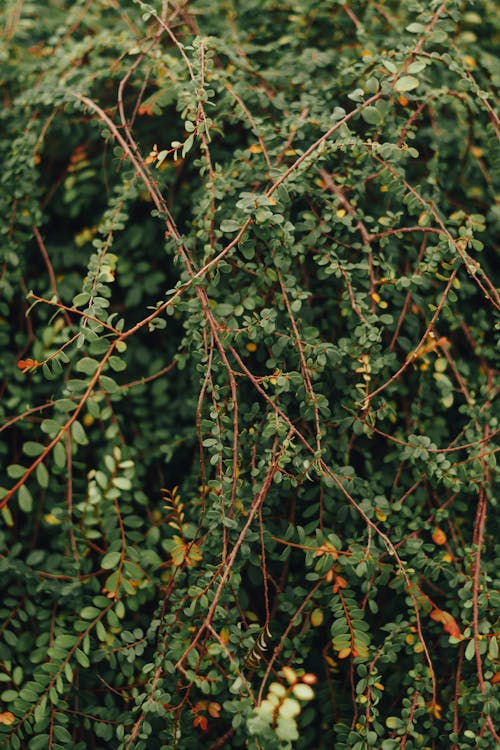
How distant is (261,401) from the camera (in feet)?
4.82

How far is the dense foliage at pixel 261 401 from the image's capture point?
1261 mm

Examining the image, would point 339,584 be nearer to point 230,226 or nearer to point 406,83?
point 230,226

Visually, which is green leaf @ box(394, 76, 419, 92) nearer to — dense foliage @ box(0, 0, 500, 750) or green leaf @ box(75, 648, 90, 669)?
dense foliage @ box(0, 0, 500, 750)

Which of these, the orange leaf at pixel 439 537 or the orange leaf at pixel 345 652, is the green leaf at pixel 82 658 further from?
the orange leaf at pixel 439 537

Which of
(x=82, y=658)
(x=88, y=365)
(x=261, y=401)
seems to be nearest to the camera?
(x=88, y=365)

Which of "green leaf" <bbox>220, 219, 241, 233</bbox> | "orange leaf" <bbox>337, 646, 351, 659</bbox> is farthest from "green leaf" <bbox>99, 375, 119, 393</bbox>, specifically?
"orange leaf" <bbox>337, 646, 351, 659</bbox>

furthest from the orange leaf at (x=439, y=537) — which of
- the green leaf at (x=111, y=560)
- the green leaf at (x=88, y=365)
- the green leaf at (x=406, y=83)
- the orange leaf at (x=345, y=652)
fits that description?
the green leaf at (x=406, y=83)

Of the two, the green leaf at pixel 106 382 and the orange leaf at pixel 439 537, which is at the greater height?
the green leaf at pixel 106 382

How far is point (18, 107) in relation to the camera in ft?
5.89

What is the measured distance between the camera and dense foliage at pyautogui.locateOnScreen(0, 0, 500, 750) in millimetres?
1261

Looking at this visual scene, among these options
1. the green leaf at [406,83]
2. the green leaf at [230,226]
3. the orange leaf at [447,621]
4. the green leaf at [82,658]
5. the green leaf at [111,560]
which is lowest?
the orange leaf at [447,621]

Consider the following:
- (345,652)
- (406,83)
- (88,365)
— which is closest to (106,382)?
(88,365)

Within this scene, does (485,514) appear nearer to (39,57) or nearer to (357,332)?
(357,332)

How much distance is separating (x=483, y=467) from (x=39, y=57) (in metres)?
1.77
